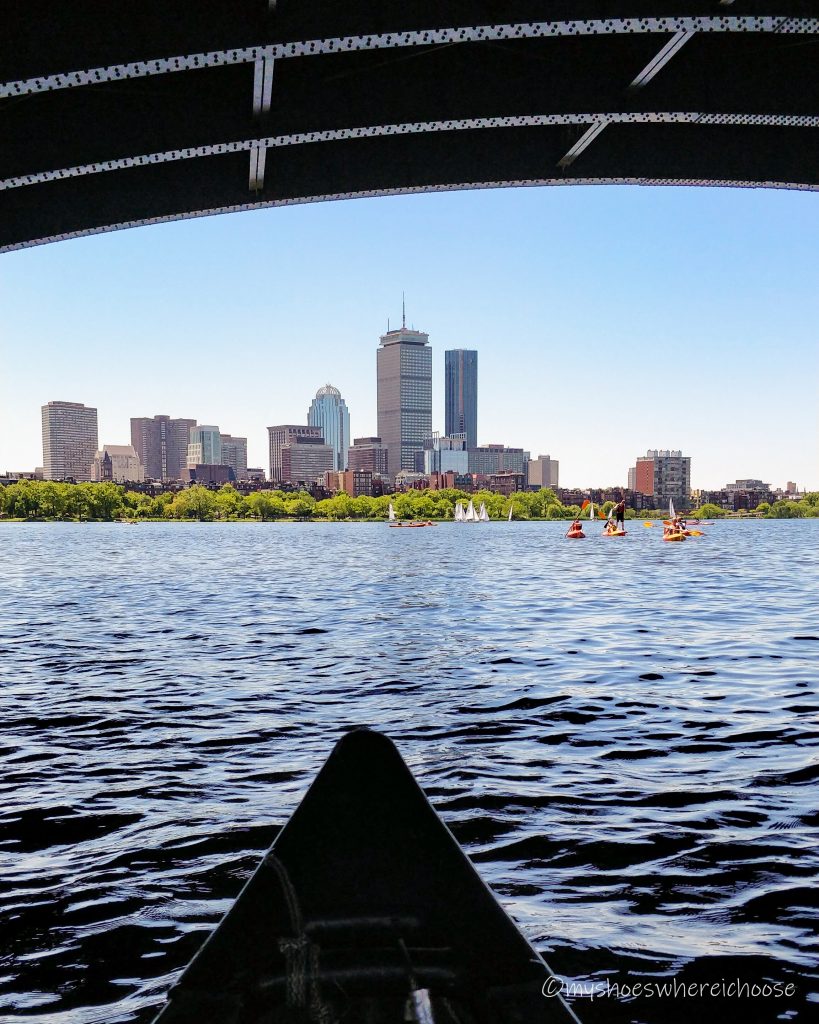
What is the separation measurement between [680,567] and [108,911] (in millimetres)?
48720

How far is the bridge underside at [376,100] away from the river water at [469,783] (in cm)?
797

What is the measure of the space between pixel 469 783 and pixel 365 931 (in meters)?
5.08

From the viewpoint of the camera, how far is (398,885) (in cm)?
400

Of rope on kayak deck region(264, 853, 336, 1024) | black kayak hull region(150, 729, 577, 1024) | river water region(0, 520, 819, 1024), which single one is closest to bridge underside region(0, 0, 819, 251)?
river water region(0, 520, 819, 1024)

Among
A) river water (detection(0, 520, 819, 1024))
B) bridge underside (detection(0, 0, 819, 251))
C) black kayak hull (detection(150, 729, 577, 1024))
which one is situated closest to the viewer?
black kayak hull (detection(150, 729, 577, 1024))

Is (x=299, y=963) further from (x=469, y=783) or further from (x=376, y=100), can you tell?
(x=376, y=100)

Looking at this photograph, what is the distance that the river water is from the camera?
17.3 feet

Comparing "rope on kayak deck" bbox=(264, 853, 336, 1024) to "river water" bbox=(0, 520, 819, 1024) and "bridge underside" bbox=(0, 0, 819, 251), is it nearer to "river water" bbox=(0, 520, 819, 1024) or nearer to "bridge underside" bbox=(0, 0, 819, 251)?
"river water" bbox=(0, 520, 819, 1024)

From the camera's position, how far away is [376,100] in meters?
13.1

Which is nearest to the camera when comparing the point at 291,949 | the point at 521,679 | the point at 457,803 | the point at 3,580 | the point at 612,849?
the point at 291,949

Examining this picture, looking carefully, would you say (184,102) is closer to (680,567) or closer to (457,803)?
(457,803)

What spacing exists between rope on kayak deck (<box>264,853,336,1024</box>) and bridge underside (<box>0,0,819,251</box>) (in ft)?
31.8

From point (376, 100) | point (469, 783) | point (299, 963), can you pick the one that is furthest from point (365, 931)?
point (376, 100)

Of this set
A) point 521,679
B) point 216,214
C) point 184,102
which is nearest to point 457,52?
point 184,102
